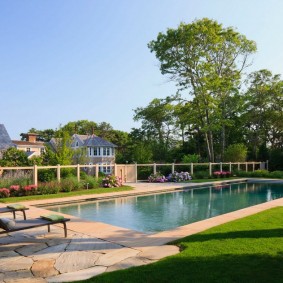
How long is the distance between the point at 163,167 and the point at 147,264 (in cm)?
2256

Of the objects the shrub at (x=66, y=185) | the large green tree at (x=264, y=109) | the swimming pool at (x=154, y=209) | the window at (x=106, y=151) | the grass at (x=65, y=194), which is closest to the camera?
the swimming pool at (x=154, y=209)

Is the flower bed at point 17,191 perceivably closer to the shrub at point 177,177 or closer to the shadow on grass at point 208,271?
the shadow on grass at point 208,271

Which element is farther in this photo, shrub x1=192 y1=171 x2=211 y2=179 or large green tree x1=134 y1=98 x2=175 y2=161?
large green tree x1=134 y1=98 x2=175 y2=161

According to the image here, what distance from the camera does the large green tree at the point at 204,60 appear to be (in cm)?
3023

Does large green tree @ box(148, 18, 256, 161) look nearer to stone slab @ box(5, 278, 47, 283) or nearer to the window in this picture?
the window

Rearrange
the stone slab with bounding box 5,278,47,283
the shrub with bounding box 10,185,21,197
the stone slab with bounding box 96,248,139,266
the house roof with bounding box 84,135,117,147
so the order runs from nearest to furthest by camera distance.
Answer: the stone slab with bounding box 5,278,47,283 < the stone slab with bounding box 96,248,139,266 < the shrub with bounding box 10,185,21,197 < the house roof with bounding box 84,135,117,147

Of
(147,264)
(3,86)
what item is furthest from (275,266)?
(3,86)

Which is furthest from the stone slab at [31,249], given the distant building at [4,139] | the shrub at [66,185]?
the distant building at [4,139]

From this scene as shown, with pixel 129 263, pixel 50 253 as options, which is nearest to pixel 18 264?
pixel 50 253

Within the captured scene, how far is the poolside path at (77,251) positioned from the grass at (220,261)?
1.20 feet

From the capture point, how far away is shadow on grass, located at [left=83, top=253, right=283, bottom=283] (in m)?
3.97

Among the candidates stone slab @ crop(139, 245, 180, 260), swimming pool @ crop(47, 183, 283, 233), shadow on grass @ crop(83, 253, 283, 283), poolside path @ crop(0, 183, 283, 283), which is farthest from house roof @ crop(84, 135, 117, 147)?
shadow on grass @ crop(83, 253, 283, 283)

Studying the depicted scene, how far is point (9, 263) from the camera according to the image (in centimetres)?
485

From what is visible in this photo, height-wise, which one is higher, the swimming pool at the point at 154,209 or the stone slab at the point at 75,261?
the stone slab at the point at 75,261
